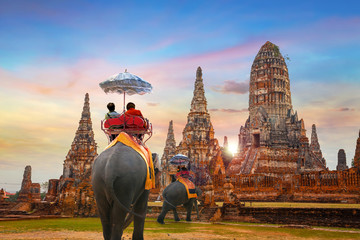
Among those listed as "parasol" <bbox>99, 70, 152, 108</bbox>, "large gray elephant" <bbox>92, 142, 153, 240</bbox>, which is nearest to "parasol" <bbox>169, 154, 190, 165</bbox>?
"parasol" <bbox>99, 70, 152, 108</bbox>

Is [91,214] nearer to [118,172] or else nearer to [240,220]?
[240,220]

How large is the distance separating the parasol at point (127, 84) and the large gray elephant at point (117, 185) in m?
3.20

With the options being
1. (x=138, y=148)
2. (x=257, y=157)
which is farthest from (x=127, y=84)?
(x=257, y=157)

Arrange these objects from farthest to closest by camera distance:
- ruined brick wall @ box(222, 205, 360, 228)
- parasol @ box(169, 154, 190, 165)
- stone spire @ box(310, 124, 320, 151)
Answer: stone spire @ box(310, 124, 320, 151) → parasol @ box(169, 154, 190, 165) → ruined brick wall @ box(222, 205, 360, 228)

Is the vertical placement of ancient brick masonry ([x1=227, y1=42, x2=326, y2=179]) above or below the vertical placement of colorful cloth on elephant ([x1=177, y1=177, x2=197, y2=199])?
above

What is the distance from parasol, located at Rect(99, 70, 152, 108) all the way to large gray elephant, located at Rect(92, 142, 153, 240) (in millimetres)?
3197

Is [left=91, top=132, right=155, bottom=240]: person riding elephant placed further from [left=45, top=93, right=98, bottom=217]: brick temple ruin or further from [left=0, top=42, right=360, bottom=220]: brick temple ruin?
[left=45, top=93, right=98, bottom=217]: brick temple ruin

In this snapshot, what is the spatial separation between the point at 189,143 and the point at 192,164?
2.19 metres

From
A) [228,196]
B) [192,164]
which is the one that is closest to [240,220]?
[228,196]

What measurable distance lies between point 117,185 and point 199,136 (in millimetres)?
30672

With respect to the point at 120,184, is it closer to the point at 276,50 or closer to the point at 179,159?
the point at 179,159

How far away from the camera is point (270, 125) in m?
48.8

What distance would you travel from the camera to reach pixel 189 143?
3741cm

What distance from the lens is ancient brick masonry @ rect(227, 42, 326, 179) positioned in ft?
152
